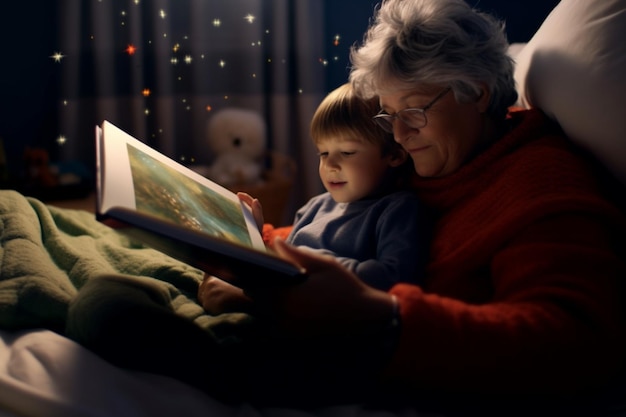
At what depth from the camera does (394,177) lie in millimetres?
1214

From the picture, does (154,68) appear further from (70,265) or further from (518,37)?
(70,265)

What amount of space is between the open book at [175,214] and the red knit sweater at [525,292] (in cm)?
18

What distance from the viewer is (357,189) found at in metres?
1.17

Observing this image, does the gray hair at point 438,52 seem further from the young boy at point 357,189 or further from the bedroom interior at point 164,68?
the bedroom interior at point 164,68

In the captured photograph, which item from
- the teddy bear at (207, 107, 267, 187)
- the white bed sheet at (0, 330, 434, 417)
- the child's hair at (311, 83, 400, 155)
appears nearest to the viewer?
the white bed sheet at (0, 330, 434, 417)

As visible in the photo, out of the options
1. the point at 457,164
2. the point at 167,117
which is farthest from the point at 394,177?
the point at 167,117

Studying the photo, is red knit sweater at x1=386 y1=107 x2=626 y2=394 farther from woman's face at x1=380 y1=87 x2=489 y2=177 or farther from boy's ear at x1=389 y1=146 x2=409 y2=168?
boy's ear at x1=389 y1=146 x2=409 y2=168

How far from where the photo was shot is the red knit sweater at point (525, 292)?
2.25ft

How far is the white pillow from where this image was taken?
0.92 meters

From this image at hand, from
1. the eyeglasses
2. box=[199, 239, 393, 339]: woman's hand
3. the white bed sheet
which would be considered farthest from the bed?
the eyeglasses

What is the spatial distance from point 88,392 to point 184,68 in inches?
76.4

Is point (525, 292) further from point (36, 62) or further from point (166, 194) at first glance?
point (36, 62)

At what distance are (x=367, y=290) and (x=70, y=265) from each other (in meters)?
0.55

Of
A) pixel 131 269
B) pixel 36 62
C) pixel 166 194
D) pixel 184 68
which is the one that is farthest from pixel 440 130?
pixel 36 62
